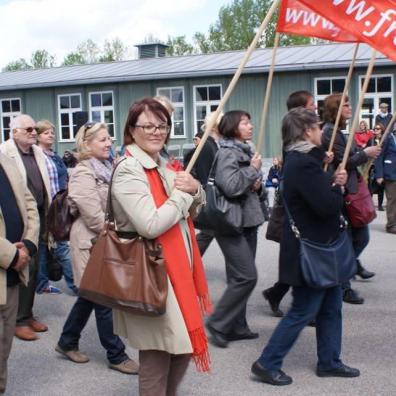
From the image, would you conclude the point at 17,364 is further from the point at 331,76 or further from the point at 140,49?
the point at 140,49

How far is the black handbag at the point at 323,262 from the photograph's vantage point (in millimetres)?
4078

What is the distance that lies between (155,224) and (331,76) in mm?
19222

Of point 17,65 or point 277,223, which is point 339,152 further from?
point 17,65

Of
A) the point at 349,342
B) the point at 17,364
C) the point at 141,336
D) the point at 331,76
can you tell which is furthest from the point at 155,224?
the point at 331,76

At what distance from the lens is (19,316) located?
5617 millimetres

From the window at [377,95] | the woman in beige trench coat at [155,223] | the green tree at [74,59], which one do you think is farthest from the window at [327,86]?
the green tree at [74,59]

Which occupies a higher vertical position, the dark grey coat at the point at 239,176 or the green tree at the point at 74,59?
the green tree at the point at 74,59

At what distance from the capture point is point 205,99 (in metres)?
23.5

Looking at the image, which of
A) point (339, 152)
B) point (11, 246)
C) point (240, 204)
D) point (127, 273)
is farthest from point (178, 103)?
point (127, 273)

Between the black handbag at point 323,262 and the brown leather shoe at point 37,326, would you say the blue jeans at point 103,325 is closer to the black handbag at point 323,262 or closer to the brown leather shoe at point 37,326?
the brown leather shoe at point 37,326

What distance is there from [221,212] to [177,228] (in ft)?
5.76

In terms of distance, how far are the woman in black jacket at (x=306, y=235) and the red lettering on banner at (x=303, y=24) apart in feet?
2.42

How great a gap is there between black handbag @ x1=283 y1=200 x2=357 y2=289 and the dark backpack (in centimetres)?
169

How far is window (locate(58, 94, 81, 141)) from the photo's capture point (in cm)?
2583
